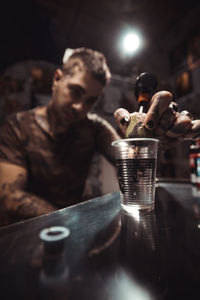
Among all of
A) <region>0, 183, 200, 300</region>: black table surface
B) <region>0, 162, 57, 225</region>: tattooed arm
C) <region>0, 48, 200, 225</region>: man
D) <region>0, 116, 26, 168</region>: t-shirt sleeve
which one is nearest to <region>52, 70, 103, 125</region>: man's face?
<region>0, 48, 200, 225</region>: man

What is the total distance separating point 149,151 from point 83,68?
0.96 meters

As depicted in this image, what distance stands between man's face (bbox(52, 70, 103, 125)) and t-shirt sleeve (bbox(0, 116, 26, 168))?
0.97ft

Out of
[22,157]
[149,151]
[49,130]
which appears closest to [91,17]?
[49,130]

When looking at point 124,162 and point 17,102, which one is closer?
point 124,162

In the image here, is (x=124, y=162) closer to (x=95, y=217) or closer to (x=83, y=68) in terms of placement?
(x=95, y=217)

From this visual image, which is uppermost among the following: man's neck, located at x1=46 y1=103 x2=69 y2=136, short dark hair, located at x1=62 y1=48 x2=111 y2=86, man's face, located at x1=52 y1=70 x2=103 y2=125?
short dark hair, located at x1=62 y1=48 x2=111 y2=86

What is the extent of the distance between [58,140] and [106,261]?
997 mm

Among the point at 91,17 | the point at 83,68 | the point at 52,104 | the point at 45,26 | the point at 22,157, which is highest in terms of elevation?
the point at 91,17

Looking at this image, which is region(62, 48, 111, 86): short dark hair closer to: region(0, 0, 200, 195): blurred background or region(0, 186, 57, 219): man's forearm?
region(0, 0, 200, 195): blurred background

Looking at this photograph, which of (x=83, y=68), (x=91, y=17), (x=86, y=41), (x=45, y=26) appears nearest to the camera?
(x=83, y=68)

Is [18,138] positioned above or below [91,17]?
below

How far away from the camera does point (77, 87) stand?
115 cm

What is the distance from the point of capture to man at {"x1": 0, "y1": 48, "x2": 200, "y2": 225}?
1087mm

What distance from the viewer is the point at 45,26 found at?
181 centimetres
